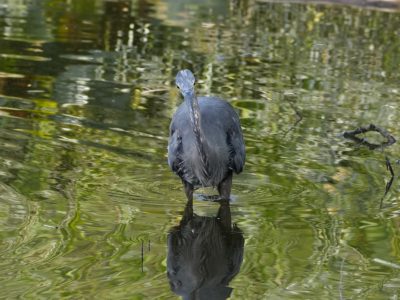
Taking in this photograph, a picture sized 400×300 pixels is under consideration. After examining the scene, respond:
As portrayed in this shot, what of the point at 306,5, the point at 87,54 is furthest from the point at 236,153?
the point at 306,5

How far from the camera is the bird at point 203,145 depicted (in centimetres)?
632

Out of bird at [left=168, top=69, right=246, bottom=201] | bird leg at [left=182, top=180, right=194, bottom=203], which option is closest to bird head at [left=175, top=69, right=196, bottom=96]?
bird at [left=168, top=69, right=246, bottom=201]

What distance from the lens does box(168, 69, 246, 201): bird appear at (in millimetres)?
Result: 6318

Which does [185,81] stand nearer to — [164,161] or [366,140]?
[164,161]

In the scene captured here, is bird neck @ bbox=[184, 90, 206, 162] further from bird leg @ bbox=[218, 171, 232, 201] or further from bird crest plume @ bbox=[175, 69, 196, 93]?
bird leg @ bbox=[218, 171, 232, 201]

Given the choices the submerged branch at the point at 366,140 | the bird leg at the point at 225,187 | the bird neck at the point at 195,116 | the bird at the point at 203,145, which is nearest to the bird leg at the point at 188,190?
the bird at the point at 203,145

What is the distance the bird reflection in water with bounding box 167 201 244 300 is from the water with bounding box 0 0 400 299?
0.20ft

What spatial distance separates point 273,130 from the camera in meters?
8.77

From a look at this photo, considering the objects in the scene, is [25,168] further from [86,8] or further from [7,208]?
[86,8]

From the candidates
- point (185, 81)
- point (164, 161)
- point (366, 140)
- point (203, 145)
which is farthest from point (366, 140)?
point (185, 81)

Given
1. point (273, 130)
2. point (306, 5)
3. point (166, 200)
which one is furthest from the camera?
point (306, 5)

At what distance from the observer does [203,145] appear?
21.2ft

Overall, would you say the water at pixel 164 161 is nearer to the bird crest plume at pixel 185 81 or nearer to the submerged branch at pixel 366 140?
the submerged branch at pixel 366 140

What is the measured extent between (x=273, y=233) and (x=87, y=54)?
6.67 m
